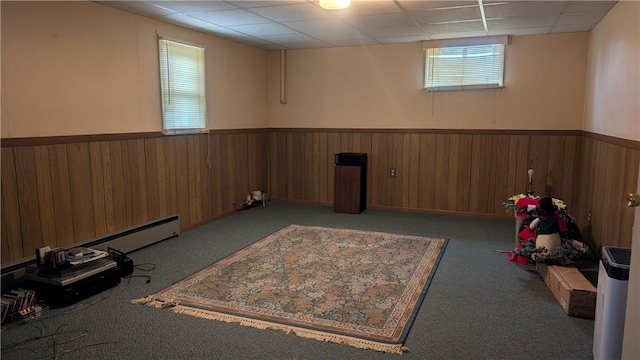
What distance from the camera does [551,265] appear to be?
3336 millimetres

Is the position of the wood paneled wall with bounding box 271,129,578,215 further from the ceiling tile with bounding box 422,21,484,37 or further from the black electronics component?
the black electronics component

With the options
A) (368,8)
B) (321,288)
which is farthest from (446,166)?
(321,288)

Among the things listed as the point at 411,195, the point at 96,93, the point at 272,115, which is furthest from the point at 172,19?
the point at 411,195

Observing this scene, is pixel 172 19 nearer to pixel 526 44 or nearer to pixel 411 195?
pixel 411 195

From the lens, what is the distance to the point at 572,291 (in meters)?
2.82

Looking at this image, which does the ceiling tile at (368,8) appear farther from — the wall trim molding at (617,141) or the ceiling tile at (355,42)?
the wall trim molding at (617,141)

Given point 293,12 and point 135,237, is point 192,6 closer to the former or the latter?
point 293,12

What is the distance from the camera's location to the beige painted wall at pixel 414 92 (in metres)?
5.34

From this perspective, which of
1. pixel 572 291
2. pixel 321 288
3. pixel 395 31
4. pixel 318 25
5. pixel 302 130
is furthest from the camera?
pixel 302 130

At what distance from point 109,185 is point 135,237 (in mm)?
556

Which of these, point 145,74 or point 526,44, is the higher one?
point 526,44

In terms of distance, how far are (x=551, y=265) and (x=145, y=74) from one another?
4126 mm

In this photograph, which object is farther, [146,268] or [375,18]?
[375,18]

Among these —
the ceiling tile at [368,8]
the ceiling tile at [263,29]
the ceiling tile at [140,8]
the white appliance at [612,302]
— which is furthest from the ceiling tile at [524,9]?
the ceiling tile at [140,8]
